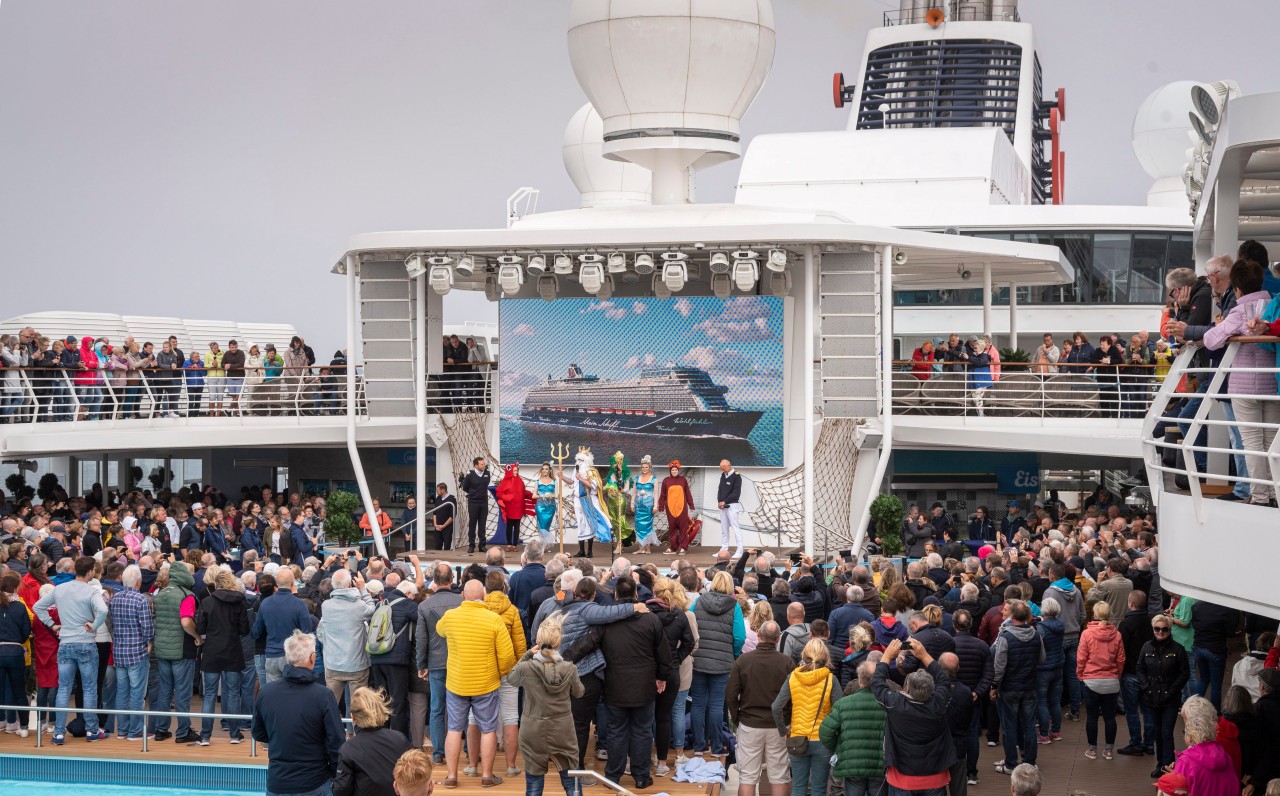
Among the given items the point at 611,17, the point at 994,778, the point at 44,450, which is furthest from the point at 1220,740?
the point at 44,450

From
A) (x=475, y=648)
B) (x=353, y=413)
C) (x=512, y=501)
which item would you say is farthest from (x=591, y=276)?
(x=475, y=648)

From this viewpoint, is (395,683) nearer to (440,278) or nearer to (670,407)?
(440,278)

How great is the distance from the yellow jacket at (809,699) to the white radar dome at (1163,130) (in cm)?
3811

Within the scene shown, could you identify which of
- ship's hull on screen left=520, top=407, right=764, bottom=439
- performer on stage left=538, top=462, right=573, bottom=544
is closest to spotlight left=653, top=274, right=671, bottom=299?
ship's hull on screen left=520, top=407, right=764, bottom=439

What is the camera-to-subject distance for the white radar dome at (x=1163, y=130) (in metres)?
45.5

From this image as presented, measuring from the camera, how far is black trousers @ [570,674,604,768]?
11820 mm

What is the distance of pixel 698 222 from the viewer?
23.9 metres

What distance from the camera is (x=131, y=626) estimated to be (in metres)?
13.7

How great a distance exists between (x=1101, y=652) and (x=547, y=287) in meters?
12.8

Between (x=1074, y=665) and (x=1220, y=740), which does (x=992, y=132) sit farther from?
(x=1220, y=740)

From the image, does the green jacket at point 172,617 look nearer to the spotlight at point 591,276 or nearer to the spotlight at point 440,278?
the spotlight at point 440,278

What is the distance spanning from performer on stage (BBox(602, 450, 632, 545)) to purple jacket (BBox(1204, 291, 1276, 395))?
524 inches

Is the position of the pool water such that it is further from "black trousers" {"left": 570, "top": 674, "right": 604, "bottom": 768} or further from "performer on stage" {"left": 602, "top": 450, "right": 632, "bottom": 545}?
"performer on stage" {"left": 602, "top": 450, "right": 632, "bottom": 545}

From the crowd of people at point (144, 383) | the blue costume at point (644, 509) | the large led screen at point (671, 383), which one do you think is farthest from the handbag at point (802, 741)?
the crowd of people at point (144, 383)
